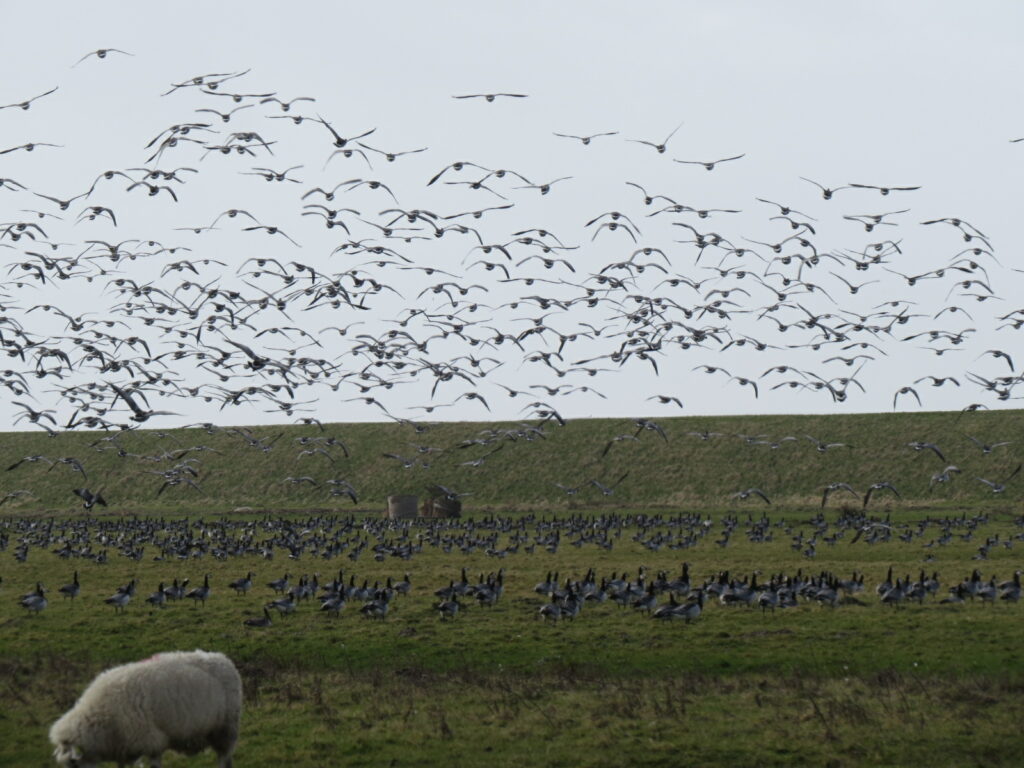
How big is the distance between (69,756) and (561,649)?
13150mm

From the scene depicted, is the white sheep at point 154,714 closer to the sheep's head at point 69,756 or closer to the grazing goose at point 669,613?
the sheep's head at point 69,756

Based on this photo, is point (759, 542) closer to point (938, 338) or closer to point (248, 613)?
point (938, 338)

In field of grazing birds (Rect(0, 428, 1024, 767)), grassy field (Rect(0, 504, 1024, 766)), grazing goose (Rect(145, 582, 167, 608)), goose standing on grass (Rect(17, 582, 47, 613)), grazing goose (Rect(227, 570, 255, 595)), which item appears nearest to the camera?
grassy field (Rect(0, 504, 1024, 766))

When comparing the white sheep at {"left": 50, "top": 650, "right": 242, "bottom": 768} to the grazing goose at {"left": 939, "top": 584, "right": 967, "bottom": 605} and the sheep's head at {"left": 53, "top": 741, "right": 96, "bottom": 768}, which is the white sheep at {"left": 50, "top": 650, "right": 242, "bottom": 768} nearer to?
the sheep's head at {"left": 53, "top": 741, "right": 96, "bottom": 768}

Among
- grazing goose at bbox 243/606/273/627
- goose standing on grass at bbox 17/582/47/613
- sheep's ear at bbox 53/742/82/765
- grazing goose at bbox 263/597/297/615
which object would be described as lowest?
goose standing on grass at bbox 17/582/47/613

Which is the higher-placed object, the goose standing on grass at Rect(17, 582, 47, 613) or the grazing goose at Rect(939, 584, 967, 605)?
the grazing goose at Rect(939, 584, 967, 605)

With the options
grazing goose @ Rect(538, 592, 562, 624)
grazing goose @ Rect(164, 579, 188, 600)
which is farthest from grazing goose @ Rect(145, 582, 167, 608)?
grazing goose @ Rect(538, 592, 562, 624)

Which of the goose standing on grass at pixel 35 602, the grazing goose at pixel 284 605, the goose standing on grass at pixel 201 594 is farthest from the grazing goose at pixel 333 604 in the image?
the goose standing on grass at pixel 35 602

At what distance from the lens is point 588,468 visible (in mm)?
108562

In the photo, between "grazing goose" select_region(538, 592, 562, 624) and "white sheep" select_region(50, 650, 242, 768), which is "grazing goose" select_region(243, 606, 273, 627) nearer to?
"grazing goose" select_region(538, 592, 562, 624)

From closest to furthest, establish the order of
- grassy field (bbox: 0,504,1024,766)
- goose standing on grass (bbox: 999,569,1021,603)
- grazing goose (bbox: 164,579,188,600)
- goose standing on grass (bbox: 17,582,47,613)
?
grassy field (bbox: 0,504,1024,766), goose standing on grass (bbox: 999,569,1021,603), goose standing on grass (bbox: 17,582,47,613), grazing goose (bbox: 164,579,188,600)

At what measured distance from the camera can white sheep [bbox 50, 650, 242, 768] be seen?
15.0 metres

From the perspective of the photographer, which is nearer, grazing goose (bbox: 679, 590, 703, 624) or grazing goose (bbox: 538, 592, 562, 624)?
grazing goose (bbox: 679, 590, 703, 624)

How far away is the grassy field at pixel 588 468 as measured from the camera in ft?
315
